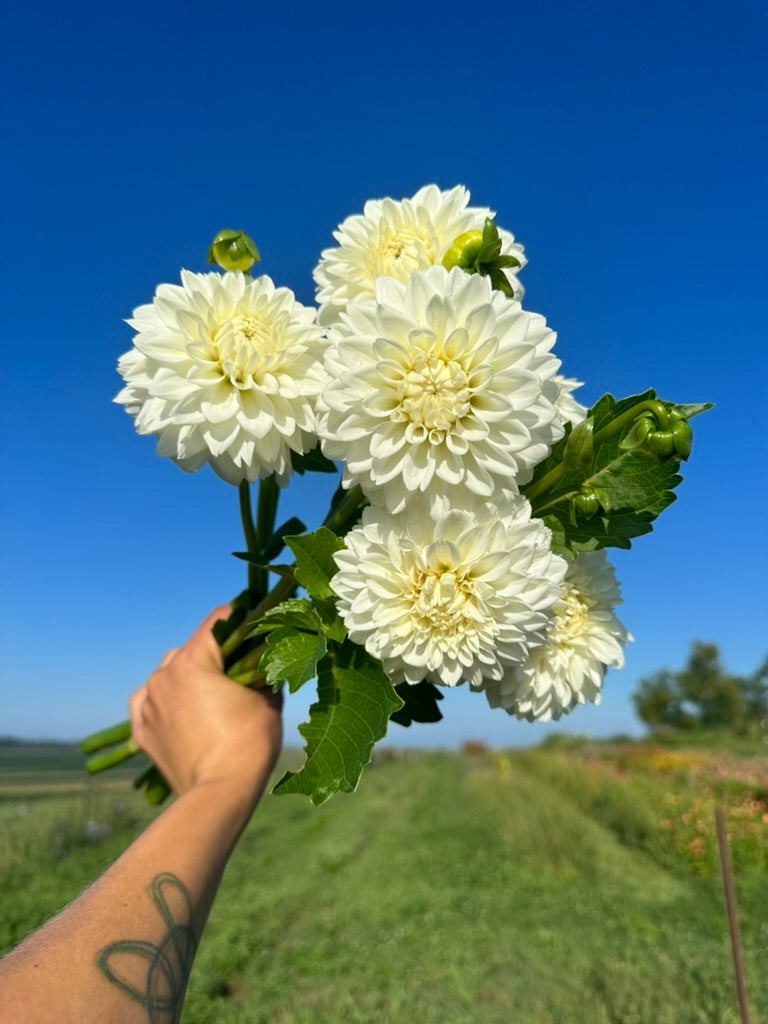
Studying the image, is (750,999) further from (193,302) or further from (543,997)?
(193,302)

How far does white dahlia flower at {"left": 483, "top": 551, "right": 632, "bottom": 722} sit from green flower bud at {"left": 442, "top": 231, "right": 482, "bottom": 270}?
0.40 m

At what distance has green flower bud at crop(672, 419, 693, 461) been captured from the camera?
2.82ft

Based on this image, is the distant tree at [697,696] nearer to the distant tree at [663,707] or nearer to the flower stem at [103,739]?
the distant tree at [663,707]

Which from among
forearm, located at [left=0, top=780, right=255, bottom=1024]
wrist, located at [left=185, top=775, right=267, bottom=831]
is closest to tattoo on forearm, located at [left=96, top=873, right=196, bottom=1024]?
forearm, located at [left=0, top=780, right=255, bottom=1024]

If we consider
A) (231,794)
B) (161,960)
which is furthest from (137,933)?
(231,794)

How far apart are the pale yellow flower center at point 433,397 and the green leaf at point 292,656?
276 millimetres

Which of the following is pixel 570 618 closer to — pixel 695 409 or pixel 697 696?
pixel 695 409

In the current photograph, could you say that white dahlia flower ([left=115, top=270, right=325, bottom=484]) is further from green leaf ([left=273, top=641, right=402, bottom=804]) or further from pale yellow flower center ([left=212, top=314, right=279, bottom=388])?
green leaf ([left=273, top=641, right=402, bottom=804])

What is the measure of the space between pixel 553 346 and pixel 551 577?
Result: 247mm

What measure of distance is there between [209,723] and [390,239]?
0.81 meters

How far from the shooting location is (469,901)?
6.71 metres

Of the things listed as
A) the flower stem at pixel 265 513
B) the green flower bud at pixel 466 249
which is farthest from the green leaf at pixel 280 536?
the green flower bud at pixel 466 249

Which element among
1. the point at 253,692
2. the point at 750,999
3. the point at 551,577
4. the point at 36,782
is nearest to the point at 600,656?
the point at 551,577

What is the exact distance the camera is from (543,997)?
4555 millimetres
